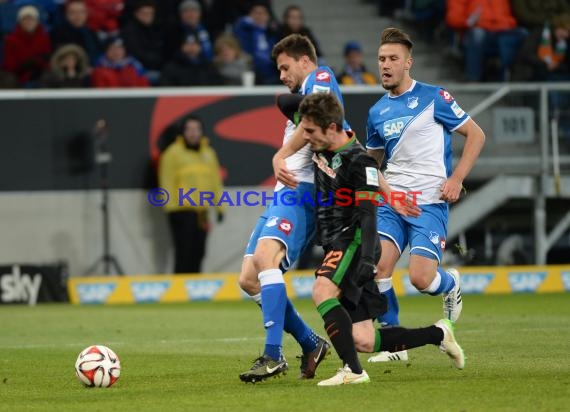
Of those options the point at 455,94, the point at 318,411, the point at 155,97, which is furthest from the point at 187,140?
the point at 318,411

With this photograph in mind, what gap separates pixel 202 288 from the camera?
1866cm

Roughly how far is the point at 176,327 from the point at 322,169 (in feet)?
19.4

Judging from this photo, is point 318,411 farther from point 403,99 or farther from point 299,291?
point 299,291

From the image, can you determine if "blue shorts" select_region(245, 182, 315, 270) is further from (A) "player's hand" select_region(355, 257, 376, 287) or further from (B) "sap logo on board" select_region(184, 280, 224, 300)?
(B) "sap logo on board" select_region(184, 280, 224, 300)

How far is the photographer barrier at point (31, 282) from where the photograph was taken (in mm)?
18078

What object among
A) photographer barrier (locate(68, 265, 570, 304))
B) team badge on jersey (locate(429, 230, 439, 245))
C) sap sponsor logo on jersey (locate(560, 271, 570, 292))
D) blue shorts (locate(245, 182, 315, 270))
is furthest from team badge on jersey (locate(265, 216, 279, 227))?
sap sponsor logo on jersey (locate(560, 271, 570, 292))

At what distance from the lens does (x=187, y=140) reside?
1884 centimetres

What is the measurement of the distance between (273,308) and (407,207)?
1.63 meters

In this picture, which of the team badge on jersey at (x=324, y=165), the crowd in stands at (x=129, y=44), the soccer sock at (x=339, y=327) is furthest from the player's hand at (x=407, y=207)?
the crowd in stands at (x=129, y=44)

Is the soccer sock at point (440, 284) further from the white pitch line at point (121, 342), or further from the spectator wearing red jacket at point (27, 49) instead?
the spectator wearing red jacket at point (27, 49)

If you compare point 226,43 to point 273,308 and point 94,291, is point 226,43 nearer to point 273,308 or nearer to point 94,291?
point 94,291

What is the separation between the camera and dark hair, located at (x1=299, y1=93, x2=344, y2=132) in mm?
8008

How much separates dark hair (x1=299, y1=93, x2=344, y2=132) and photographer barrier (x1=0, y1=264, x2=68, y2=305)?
10646 millimetres

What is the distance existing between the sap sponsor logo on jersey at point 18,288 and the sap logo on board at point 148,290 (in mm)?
1374
